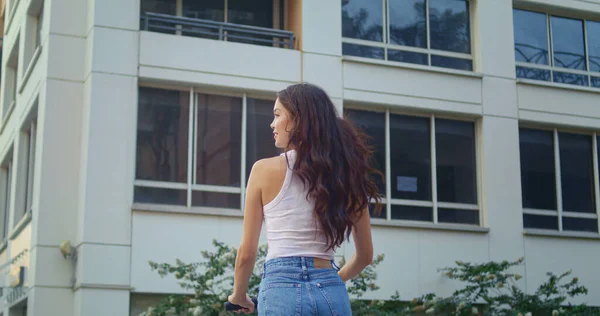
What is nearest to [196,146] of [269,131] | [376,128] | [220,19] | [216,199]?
[216,199]

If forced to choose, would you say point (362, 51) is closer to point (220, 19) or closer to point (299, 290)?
point (220, 19)

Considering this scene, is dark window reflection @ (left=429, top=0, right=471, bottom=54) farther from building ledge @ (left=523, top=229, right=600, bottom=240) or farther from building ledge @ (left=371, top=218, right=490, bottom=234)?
building ledge @ (left=523, top=229, right=600, bottom=240)

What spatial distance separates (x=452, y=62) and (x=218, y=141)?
535 cm

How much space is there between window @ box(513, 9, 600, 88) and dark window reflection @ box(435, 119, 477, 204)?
6.70ft

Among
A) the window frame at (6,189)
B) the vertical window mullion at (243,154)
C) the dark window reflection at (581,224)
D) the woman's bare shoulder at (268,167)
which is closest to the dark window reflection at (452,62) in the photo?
the dark window reflection at (581,224)

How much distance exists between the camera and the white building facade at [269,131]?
16.2 meters

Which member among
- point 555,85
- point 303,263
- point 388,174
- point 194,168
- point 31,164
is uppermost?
point 555,85

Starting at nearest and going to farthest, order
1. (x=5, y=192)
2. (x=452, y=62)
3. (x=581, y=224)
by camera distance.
Answer: 1. (x=452, y=62)
2. (x=581, y=224)
3. (x=5, y=192)

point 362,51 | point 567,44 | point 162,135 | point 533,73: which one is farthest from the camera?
point 567,44

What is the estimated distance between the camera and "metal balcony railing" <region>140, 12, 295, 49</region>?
17375mm

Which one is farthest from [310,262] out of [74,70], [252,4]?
[252,4]

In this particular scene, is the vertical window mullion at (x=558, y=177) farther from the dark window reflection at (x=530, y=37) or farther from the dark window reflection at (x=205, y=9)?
the dark window reflection at (x=205, y=9)

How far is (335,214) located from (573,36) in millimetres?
17807

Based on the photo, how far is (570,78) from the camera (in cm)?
2039
